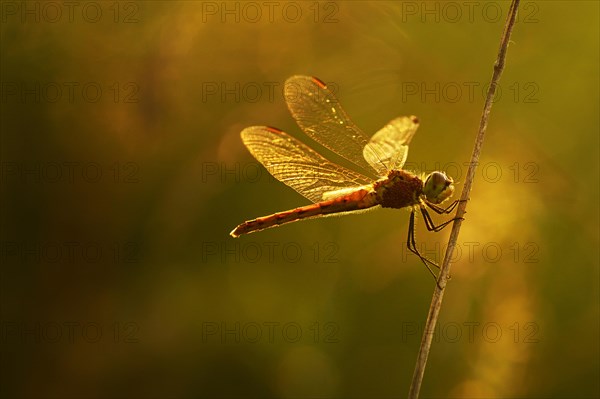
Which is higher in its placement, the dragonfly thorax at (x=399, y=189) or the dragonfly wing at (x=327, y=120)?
the dragonfly wing at (x=327, y=120)

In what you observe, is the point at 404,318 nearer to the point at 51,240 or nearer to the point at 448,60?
the point at 448,60
